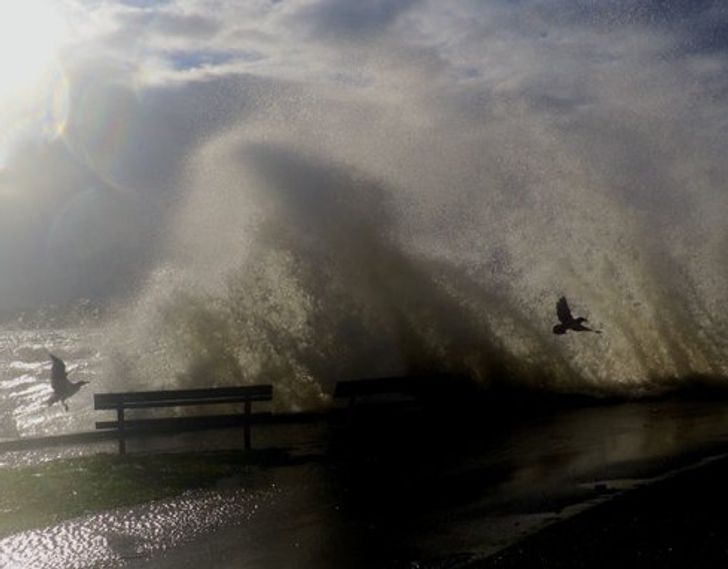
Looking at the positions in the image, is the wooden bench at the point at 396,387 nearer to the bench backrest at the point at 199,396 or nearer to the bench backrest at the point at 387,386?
the bench backrest at the point at 387,386

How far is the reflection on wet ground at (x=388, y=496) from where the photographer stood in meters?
9.69

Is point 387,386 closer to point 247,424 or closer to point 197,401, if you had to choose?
point 247,424

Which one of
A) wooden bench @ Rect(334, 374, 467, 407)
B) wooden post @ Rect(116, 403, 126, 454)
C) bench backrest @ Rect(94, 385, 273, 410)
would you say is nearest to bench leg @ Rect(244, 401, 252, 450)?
bench backrest @ Rect(94, 385, 273, 410)

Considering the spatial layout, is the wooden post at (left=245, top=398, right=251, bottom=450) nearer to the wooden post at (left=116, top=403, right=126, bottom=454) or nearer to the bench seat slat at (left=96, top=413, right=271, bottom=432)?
the bench seat slat at (left=96, top=413, right=271, bottom=432)

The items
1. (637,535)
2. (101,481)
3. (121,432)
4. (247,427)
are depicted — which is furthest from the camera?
(247,427)

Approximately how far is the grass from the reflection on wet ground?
48 centimetres

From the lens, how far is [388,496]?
1223cm

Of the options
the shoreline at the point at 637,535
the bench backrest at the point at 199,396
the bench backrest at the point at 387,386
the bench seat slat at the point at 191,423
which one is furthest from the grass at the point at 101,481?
the shoreline at the point at 637,535

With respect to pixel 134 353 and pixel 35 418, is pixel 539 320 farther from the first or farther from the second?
pixel 35 418

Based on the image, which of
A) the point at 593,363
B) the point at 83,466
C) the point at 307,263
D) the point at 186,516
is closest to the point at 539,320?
the point at 593,363

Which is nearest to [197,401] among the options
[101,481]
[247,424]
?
[247,424]

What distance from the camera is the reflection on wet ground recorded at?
9688mm

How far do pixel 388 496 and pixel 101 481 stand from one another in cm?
439

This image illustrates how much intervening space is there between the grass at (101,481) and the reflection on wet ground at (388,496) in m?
0.48
